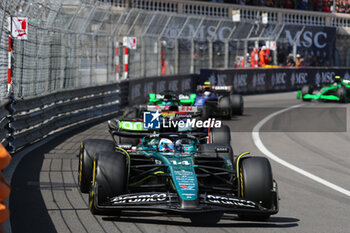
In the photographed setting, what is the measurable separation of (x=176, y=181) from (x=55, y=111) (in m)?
8.86

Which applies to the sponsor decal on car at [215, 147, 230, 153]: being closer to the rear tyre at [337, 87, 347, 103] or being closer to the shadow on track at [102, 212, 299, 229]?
the shadow on track at [102, 212, 299, 229]

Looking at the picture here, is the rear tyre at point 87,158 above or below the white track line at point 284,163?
above

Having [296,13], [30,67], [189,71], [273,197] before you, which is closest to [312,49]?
[296,13]

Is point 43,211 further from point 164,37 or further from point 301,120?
point 164,37

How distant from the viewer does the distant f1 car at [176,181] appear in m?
6.39

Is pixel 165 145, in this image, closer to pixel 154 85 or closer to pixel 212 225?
pixel 212 225

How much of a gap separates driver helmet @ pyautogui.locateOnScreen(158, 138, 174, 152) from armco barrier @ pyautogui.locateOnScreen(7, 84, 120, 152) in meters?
4.01

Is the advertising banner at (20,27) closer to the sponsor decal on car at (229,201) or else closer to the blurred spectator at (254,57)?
the sponsor decal on car at (229,201)

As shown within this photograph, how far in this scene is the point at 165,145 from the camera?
8141 mm

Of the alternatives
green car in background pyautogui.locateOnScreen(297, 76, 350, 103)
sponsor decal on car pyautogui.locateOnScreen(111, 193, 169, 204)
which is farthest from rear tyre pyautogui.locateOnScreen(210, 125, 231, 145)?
green car in background pyautogui.locateOnScreen(297, 76, 350, 103)

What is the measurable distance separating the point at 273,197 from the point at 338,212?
91 centimetres

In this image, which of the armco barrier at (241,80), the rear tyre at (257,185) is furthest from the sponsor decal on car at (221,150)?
the armco barrier at (241,80)

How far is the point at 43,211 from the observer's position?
7.00 metres

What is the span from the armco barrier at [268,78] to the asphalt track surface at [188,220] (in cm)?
1514
